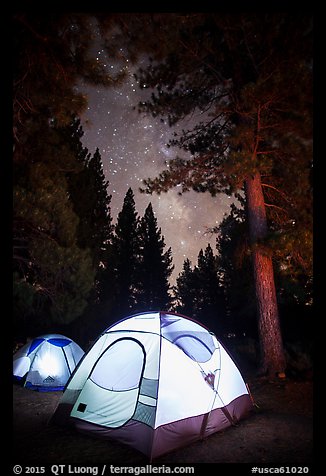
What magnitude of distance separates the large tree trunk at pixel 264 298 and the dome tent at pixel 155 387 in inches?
107

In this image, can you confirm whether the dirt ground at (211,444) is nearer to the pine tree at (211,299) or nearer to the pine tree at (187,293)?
the pine tree at (211,299)

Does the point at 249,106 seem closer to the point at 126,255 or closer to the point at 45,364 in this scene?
the point at 45,364

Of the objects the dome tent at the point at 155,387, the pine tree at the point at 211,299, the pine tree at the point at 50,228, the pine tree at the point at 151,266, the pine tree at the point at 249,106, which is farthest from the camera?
the pine tree at the point at 151,266

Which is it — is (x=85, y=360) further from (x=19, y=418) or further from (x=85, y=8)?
(x=85, y=8)

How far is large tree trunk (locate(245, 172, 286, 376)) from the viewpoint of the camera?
838 cm

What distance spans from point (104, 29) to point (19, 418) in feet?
22.0

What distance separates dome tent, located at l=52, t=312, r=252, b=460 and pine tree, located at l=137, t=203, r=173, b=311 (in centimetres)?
3021

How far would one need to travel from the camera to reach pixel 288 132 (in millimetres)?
7387

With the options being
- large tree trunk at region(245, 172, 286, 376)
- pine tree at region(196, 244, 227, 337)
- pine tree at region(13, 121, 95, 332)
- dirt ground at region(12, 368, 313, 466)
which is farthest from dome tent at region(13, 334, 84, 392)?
pine tree at region(196, 244, 227, 337)

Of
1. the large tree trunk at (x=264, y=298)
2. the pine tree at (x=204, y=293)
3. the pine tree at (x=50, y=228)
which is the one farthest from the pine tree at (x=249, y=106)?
the pine tree at (x=204, y=293)

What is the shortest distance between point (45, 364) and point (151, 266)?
1118 inches

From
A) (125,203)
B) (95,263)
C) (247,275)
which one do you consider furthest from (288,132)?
(125,203)

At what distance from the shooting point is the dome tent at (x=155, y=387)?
15.2 feet

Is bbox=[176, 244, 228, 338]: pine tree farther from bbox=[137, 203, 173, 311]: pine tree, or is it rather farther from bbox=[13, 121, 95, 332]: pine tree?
bbox=[13, 121, 95, 332]: pine tree
